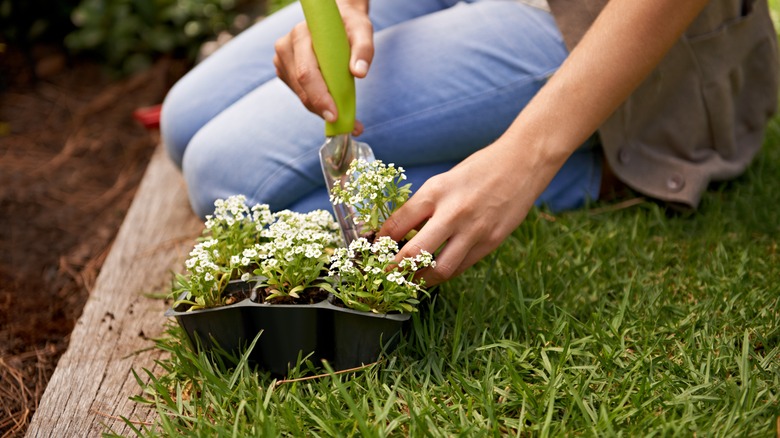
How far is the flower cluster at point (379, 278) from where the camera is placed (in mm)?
1263

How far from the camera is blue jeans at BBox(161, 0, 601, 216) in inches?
68.7

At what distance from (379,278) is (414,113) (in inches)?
22.8

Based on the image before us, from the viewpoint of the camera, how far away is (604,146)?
5.87 feet

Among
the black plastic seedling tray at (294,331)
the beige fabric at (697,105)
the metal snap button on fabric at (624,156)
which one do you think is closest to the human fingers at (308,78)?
the black plastic seedling tray at (294,331)

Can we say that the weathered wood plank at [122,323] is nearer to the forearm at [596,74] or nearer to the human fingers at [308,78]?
the human fingers at [308,78]

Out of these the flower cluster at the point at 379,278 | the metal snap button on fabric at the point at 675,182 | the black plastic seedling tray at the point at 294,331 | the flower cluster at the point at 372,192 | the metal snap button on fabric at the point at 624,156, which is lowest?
the metal snap button on fabric at the point at 675,182

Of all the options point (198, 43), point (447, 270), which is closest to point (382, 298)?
point (447, 270)

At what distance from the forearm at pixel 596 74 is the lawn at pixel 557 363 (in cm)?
29

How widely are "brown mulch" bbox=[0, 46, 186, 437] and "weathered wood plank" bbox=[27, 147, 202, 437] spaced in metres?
0.06

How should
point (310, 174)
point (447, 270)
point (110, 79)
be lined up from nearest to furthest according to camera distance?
point (447, 270) → point (310, 174) → point (110, 79)

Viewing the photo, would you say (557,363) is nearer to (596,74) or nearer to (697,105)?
(596,74)

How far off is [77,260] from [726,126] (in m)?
1.64

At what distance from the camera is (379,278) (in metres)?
1.27

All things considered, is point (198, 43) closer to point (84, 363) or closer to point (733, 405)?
point (84, 363)
